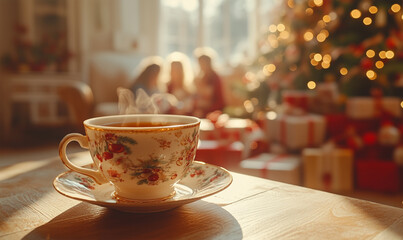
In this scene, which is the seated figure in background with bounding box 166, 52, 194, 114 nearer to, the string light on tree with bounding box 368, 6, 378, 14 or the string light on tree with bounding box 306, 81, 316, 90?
the string light on tree with bounding box 306, 81, 316, 90

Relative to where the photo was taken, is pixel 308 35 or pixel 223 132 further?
pixel 308 35

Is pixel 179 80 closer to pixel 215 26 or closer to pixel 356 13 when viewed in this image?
pixel 215 26

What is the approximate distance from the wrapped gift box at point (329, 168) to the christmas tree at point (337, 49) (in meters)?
0.39

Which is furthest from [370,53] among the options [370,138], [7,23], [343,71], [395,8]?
[7,23]

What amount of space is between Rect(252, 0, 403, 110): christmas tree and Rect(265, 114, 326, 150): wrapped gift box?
0.23 metres

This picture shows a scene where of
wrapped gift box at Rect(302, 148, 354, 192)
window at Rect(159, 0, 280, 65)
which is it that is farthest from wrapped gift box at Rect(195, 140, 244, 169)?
window at Rect(159, 0, 280, 65)

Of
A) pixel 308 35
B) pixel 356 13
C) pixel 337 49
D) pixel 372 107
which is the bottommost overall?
pixel 372 107

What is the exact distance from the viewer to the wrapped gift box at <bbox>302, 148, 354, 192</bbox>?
1.89 m

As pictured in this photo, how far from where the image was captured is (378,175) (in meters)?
1.92

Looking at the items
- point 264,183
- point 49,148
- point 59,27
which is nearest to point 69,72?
point 59,27

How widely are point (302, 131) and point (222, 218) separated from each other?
5.73 ft

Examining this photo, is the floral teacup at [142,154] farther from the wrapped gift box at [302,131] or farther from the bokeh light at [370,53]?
the bokeh light at [370,53]

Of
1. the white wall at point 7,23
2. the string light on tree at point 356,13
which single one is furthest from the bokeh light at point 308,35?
the white wall at point 7,23

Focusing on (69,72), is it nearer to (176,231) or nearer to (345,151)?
(345,151)
